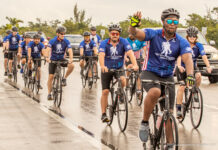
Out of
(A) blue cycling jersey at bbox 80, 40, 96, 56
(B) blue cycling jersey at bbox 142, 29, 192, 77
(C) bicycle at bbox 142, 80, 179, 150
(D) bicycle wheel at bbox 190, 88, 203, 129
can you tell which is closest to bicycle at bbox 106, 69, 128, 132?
(D) bicycle wheel at bbox 190, 88, 203, 129

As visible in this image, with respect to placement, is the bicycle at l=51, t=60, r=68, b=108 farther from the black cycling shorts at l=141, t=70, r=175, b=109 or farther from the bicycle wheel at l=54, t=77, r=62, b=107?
the black cycling shorts at l=141, t=70, r=175, b=109

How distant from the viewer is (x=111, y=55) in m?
10.4

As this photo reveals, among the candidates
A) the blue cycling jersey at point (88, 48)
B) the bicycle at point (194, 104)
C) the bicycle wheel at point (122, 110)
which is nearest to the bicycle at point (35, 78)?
the blue cycling jersey at point (88, 48)

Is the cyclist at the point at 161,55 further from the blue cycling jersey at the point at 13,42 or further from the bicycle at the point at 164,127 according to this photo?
the blue cycling jersey at the point at 13,42

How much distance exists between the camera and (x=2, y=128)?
391 inches

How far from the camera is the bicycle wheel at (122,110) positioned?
31.5 ft

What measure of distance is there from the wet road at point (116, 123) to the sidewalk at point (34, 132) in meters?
0.33

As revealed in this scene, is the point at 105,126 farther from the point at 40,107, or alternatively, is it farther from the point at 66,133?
the point at 40,107

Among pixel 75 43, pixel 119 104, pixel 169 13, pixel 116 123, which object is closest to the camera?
pixel 169 13

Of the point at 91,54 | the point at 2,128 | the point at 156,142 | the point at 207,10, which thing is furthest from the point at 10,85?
the point at 207,10

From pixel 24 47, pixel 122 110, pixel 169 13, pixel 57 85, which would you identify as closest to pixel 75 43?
pixel 24 47

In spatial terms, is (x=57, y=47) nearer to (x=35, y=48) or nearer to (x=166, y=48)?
(x=35, y=48)

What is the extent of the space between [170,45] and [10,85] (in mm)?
12288

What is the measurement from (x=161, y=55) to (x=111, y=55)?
3227 mm
